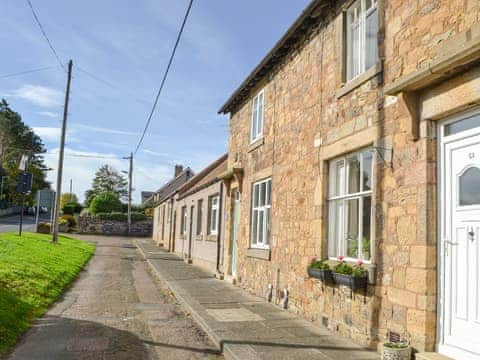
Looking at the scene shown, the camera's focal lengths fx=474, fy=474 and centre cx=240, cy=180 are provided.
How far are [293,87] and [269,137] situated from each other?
A: 67.2 inches

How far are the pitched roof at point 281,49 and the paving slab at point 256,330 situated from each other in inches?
217

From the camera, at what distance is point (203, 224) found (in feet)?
62.3

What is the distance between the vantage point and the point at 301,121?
30.5 feet

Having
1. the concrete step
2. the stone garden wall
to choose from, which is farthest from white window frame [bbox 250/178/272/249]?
the stone garden wall

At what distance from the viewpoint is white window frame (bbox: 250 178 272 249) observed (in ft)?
36.9

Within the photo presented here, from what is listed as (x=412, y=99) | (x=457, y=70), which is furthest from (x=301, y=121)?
(x=457, y=70)

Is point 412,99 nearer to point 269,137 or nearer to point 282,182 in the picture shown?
point 282,182

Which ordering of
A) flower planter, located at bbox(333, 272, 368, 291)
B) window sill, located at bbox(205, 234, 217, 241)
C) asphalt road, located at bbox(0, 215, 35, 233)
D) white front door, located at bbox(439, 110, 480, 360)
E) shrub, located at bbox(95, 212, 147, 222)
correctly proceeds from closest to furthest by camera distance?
white front door, located at bbox(439, 110, 480, 360)
flower planter, located at bbox(333, 272, 368, 291)
window sill, located at bbox(205, 234, 217, 241)
asphalt road, located at bbox(0, 215, 35, 233)
shrub, located at bbox(95, 212, 147, 222)

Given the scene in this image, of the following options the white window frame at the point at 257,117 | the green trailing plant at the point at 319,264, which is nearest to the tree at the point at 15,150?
the white window frame at the point at 257,117

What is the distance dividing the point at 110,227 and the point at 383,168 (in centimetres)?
4346

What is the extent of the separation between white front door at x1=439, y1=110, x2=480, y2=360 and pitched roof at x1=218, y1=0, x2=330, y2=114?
4.22 meters

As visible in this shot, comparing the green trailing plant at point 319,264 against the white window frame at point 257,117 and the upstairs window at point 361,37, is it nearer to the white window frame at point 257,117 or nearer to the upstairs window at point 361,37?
the upstairs window at point 361,37

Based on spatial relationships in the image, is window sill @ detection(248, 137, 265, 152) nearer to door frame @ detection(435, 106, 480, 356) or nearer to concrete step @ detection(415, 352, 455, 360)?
door frame @ detection(435, 106, 480, 356)

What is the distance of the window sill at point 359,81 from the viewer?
6551 millimetres
